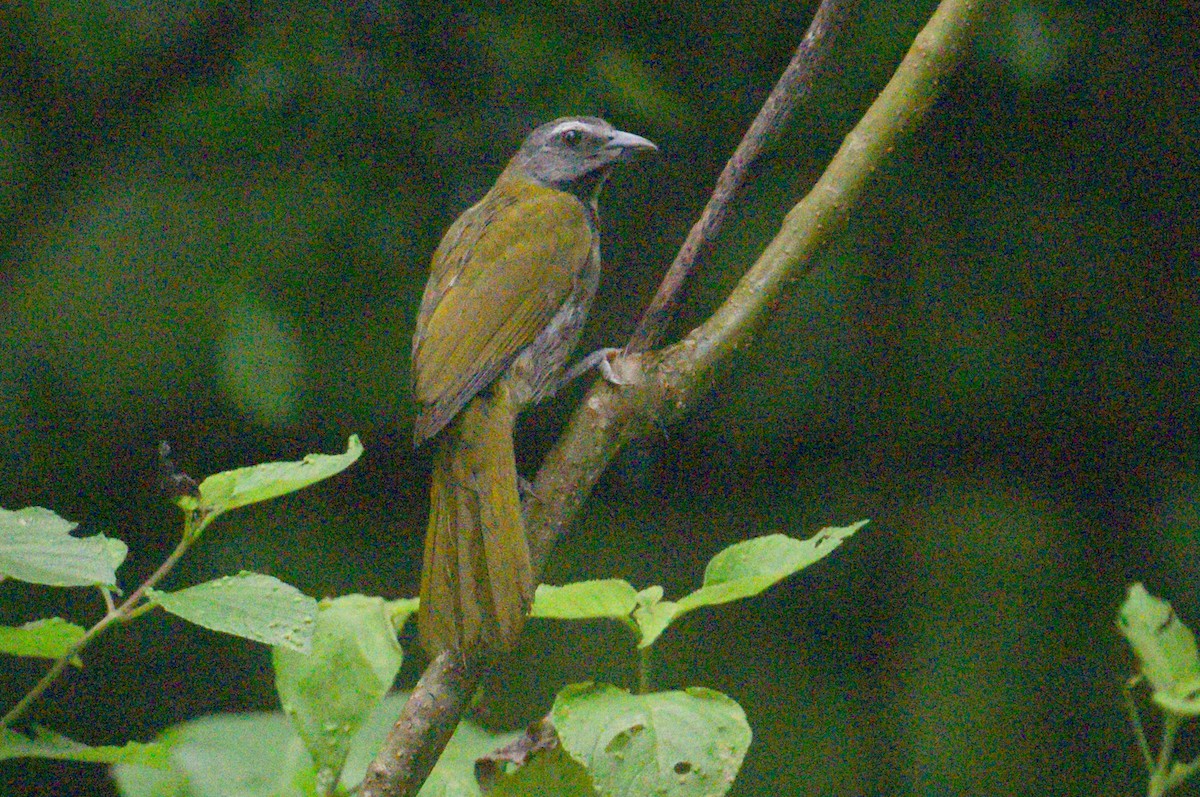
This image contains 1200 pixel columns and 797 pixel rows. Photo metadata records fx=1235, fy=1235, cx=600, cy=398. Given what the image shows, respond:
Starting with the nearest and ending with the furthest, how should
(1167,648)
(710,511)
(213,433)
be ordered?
(1167,648), (213,433), (710,511)

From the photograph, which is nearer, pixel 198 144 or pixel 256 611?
pixel 256 611

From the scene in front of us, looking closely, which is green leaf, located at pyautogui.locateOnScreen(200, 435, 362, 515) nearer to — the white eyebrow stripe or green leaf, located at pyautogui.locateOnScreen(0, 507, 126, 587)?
green leaf, located at pyautogui.locateOnScreen(0, 507, 126, 587)

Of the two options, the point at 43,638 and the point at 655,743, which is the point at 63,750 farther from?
the point at 655,743

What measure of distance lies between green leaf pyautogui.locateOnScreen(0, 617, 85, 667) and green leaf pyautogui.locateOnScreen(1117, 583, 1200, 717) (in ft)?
2.62

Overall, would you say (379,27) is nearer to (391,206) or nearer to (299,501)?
(391,206)

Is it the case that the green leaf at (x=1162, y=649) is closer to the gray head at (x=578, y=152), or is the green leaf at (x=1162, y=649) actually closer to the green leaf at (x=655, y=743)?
the green leaf at (x=655, y=743)

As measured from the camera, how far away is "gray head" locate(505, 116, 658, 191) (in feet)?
6.24

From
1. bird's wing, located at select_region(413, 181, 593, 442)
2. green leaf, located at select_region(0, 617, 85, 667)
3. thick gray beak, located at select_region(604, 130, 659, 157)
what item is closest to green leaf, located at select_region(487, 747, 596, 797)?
green leaf, located at select_region(0, 617, 85, 667)

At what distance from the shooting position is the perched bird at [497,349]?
3.66ft

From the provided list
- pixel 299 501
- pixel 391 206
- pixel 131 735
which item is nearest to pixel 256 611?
pixel 391 206

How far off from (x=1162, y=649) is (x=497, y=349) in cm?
76

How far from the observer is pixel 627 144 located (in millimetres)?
1871

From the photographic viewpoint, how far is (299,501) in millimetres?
2357

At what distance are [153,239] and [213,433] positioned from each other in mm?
372
